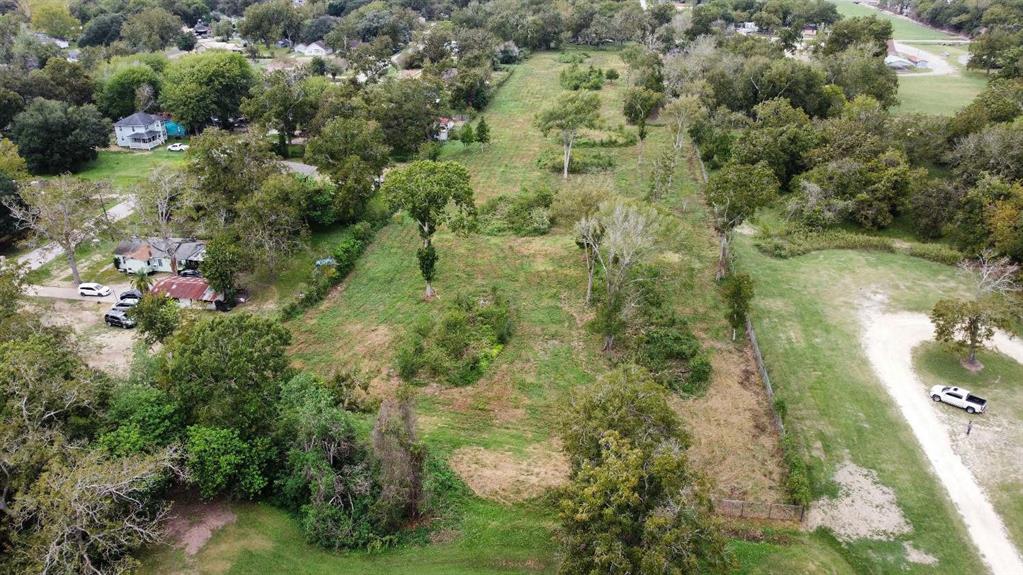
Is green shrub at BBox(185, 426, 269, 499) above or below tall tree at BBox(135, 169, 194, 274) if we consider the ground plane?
below

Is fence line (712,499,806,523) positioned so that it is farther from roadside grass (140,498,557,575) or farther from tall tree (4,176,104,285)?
tall tree (4,176,104,285)

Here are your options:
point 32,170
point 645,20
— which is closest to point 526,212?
point 32,170

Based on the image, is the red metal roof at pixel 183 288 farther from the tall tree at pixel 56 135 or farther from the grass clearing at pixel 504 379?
the tall tree at pixel 56 135

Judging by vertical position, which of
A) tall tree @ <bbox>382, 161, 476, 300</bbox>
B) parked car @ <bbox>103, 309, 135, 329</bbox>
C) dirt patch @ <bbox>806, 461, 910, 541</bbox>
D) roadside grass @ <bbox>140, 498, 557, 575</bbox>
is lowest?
dirt patch @ <bbox>806, 461, 910, 541</bbox>

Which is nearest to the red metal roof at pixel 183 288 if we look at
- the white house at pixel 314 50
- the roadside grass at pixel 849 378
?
the roadside grass at pixel 849 378

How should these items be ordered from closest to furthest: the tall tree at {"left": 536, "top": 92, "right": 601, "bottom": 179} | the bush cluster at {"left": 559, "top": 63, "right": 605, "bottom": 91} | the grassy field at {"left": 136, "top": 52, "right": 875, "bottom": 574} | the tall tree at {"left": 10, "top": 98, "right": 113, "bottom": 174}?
the grassy field at {"left": 136, "top": 52, "right": 875, "bottom": 574} → the tall tree at {"left": 536, "top": 92, "right": 601, "bottom": 179} → the tall tree at {"left": 10, "top": 98, "right": 113, "bottom": 174} → the bush cluster at {"left": 559, "top": 63, "right": 605, "bottom": 91}

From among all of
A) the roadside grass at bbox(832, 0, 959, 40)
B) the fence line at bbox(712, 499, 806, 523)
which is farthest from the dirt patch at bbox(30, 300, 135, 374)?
the roadside grass at bbox(832, 0, 959, 40)

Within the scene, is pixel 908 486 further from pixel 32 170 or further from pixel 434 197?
pixel 32 170
